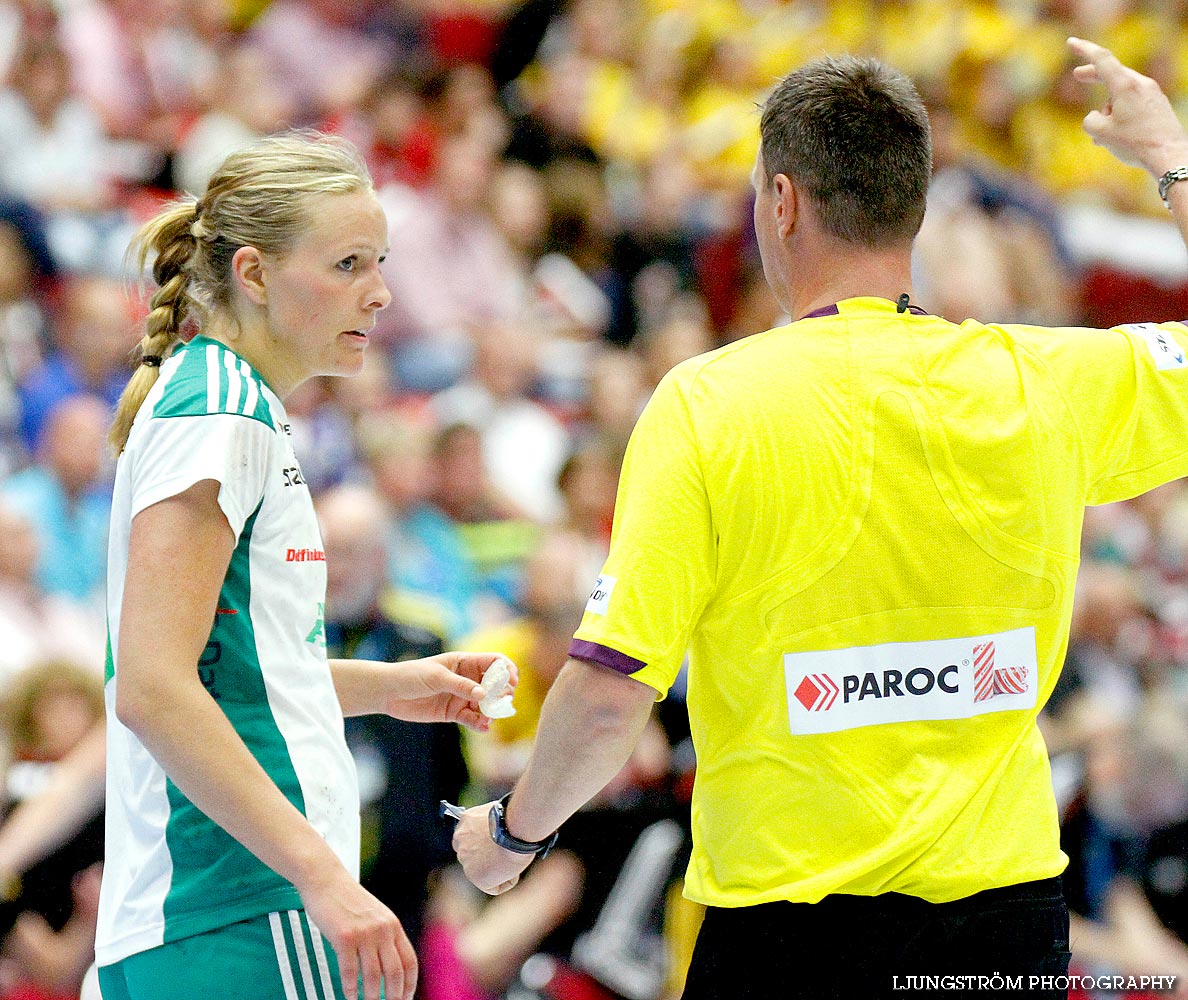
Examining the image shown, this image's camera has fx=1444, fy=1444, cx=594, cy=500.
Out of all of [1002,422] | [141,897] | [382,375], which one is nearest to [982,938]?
[1002,422]

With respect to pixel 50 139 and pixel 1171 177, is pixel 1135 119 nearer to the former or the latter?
pixel 1171 177

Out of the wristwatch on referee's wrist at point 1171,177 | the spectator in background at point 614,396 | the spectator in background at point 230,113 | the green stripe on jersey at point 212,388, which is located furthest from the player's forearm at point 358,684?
the spectator in background at point 230,113

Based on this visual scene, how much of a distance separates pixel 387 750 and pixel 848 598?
2921mm

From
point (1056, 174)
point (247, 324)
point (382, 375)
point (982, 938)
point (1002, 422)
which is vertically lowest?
point (1056, 174)

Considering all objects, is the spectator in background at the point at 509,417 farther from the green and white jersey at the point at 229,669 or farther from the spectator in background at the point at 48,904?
the green and white jersey at the point at 229,669

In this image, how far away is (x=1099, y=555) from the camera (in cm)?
754

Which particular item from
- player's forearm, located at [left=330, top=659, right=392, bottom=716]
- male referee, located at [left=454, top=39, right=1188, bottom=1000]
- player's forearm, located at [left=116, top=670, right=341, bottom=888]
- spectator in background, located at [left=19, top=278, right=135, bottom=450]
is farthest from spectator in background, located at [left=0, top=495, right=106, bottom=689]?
male referee, located at [left=454, top=39, right=1188, bottom=1000]

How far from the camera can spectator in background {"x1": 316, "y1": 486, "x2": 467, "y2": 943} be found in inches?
175

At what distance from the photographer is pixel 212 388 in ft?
6.20

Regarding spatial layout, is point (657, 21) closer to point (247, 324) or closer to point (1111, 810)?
point (1111, 810)

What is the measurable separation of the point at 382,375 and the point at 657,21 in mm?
3782

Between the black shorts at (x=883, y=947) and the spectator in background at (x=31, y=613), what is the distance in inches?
134

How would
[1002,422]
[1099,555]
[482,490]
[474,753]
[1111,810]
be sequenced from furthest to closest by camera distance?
[1099,555]
[482,490]
[1111,810]
[474,753]
[1002,422]

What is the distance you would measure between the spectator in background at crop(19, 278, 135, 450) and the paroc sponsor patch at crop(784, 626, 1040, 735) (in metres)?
4.30
